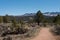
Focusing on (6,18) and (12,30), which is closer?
(12,30)

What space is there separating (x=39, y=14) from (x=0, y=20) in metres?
13.1

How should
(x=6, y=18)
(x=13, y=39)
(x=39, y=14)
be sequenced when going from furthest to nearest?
1. (x=6, y=18)
2. (x=39, y=14)
3. (x=13, y=39)

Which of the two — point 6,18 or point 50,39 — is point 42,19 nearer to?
point 6,18

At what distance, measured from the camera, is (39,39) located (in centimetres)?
1820

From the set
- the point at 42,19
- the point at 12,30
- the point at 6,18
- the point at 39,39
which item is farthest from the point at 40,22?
the point at 39,39

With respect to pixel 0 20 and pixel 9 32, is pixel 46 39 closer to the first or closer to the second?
pixel 9 32

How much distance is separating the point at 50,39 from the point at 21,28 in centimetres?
1242

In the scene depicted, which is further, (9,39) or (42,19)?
(42,19)

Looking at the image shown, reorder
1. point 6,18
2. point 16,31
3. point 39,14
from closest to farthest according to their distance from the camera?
point 16,31 < point 39,14 < point 6,18

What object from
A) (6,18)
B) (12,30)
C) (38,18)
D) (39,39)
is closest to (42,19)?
(38,18)

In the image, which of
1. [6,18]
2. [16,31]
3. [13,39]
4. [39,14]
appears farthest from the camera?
[6,18]

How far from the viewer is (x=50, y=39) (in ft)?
58.6

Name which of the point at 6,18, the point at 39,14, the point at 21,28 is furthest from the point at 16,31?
the point at 6,18

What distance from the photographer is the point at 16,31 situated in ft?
97.2
